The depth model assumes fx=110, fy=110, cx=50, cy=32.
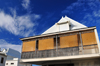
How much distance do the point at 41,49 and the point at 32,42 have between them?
165 cm

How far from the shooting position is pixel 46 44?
13508 millimetres

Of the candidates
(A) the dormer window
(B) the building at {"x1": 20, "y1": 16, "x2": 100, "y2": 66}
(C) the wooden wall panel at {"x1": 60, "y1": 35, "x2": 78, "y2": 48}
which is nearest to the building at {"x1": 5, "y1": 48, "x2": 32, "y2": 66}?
(B) the building at {"x1": 20, "y1": 16, "x2": 100, "y2": 66}

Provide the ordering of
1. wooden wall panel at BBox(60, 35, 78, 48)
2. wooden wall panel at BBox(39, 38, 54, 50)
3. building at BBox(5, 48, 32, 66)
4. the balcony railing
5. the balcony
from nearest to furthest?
the balcony railing
the balcony
wooden wall panel at BBox(60, 35, 78, 48)
wooden wall panel at BBox(39, 38, 54, 50)
building at BBox(5, 48, 32, 66)

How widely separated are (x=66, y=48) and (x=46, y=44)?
258cm

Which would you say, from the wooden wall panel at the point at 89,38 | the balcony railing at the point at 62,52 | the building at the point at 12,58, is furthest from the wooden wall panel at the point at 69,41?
the building at the point at 12,58

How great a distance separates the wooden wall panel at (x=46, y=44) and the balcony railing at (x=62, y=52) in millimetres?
513

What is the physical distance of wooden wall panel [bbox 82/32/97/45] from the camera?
11625 mm

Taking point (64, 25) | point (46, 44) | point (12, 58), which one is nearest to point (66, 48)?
point (46, 44)

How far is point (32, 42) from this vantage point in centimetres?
1432

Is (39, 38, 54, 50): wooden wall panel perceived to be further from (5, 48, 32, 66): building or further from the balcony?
(5, 48, 32, 66): building

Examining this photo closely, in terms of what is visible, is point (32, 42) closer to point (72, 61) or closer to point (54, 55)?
point (54, 55)

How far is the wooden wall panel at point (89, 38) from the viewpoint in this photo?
11.6 metres

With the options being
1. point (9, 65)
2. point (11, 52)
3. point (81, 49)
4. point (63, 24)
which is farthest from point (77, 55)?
point (11, 52)

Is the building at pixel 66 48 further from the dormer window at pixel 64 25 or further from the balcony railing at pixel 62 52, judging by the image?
the dormer window at pixel 64 25
